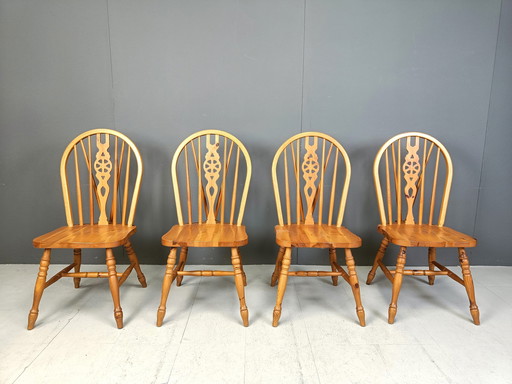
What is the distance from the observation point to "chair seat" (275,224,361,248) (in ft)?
5.13

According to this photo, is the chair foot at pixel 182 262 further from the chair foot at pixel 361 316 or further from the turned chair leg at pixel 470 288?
the turned chair leg at pixel 470 288

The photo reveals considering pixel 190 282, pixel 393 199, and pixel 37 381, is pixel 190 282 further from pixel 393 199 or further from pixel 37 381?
pixel 393 199

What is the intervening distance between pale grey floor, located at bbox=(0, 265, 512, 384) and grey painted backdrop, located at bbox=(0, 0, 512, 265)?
62 centimetres

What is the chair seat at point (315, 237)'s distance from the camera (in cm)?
156

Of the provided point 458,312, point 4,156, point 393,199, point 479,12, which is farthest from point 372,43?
point 4,156

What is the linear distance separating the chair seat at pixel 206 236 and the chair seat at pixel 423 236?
0.80 metres

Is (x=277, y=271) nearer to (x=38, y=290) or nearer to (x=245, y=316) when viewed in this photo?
(x=245, y=316)

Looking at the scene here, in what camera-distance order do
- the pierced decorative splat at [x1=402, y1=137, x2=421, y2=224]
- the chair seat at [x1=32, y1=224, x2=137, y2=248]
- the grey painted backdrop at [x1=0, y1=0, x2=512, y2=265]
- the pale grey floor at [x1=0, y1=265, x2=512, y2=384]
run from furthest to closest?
the grey painted backdrop at [x1=0, y1=0, x2=512, y2=265] → the pierced decorative splat at [x1=402, y1=137, x2=421, y2=224] → the chair seat at [x1=32, y1=224, x2=137, y2=248] → the pale grey floor at [x1=0, y1=265, x2=512, y2=384]

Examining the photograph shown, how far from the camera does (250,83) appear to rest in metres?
Result: 2.20

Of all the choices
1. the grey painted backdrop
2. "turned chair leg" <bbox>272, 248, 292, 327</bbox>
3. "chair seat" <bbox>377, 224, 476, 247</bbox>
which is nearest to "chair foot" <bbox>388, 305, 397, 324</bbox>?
"chair seat" <bbox>377, 224, 476, 247</bbox>

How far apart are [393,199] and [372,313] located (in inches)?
36.7

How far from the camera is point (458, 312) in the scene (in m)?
1.76

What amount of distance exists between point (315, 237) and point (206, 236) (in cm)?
57

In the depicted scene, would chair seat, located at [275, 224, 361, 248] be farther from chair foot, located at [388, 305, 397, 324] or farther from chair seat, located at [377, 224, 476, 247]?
chair foot, located at [388, 305, 397, 324]
